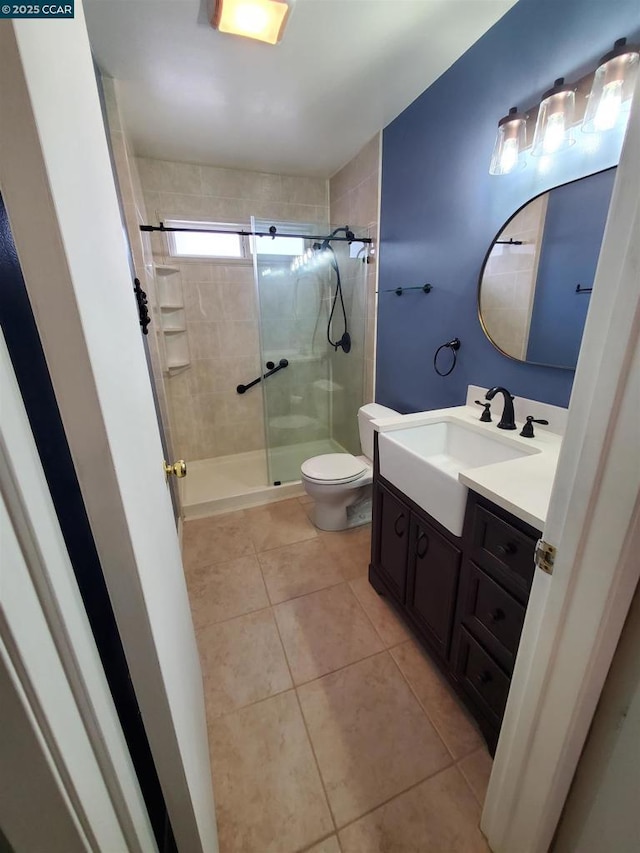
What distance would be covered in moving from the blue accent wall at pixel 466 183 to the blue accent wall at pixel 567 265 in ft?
0.18

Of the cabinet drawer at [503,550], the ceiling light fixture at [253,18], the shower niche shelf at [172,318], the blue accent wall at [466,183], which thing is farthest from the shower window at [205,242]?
the cabinet drawer at [503,550]

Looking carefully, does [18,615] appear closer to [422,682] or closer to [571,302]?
[422,682]

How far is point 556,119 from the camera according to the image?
3.81 ft

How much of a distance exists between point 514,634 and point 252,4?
230 centimetres

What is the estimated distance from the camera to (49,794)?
36 cm

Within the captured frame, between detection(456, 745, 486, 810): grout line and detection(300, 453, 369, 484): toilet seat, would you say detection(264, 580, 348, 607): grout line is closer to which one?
detection(300, 453, 369, 484): toilet seat

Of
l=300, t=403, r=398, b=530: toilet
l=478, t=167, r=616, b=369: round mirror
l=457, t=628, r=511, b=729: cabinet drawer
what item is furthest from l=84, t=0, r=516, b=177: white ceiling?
l=457, t=628, r=511, b=729: cabinet drawer

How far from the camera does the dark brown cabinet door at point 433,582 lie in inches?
47.5

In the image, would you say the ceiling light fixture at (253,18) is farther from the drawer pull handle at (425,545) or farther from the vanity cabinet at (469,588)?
the drawer pull handle at (425,545)

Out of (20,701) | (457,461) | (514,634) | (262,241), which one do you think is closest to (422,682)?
(514,634)

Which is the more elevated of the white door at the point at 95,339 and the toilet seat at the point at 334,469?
the white door at the point at 95,339

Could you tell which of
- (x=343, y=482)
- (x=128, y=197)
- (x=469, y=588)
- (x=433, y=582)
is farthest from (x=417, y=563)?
(x=128, y=197)

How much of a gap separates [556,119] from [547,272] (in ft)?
1.60

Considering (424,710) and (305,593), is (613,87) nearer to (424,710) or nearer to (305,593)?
(424,710)
